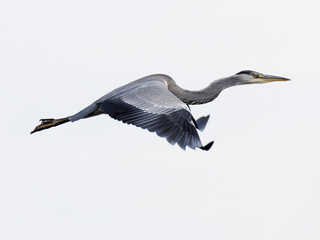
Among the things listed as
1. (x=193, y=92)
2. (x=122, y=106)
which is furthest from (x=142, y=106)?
(x=193, y=92)

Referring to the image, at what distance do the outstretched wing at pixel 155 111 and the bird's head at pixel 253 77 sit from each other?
1933 mm

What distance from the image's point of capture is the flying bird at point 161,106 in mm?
9922

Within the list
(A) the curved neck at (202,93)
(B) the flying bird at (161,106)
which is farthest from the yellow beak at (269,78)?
(A) the curved neck at (202,93)

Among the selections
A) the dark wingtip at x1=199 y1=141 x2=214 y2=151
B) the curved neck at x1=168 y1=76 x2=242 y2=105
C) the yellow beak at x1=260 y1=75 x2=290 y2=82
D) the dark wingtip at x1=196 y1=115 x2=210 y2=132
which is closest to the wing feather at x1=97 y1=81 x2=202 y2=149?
the dark wingtip at x1=199 y1=141 x2=214 y2=151

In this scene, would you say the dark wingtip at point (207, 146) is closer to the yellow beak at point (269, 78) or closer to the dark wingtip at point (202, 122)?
the dark wingtip at point (202, 122)

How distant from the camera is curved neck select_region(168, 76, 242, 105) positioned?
42.9 ft

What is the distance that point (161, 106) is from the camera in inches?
428

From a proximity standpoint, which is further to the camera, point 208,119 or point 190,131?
point 208,119

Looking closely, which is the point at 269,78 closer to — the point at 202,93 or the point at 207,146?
the point at 202,93

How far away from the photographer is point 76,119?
12.2 metres

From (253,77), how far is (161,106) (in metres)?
3.70

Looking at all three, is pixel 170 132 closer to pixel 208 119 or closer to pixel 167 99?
pixel 167 99

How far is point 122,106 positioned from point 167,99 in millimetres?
672

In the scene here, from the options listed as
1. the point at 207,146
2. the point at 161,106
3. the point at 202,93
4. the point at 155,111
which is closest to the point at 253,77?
the point at 202,93
